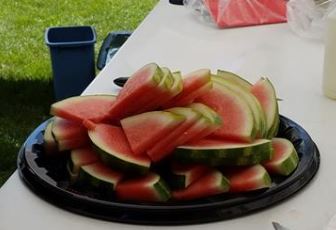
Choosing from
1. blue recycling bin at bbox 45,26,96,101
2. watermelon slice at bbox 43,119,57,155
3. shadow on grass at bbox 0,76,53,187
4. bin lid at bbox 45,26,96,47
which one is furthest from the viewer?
shadow on grass at bbox 0,76,53,187

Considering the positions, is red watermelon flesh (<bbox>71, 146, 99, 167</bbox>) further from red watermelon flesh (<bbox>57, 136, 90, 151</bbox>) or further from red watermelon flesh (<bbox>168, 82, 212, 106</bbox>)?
red watermelon flesh (<bbox>168, 82, 212, 106</bbox>)

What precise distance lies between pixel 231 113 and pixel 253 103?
47 millimetres

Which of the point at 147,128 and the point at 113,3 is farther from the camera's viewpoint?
the point at 113,3

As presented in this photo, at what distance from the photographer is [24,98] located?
10.7ft

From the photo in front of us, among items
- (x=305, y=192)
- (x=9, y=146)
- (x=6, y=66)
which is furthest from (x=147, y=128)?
(x=6, y=66)

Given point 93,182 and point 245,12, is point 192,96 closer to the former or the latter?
point 93,182

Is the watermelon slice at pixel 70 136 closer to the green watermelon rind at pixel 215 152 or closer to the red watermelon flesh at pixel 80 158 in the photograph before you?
the red watermelon flesh at pixel 80 158

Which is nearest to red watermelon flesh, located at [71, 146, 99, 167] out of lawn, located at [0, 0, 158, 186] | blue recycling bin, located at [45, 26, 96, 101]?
blue recycling bin, located at [45, 26, 96, 101]

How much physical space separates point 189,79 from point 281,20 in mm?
827

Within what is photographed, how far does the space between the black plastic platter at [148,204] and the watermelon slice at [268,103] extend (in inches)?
2.4

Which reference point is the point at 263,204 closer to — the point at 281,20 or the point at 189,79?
the point at 189,79

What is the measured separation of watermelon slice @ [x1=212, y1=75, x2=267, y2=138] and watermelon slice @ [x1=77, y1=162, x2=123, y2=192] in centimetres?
19

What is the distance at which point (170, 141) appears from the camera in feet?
2.86

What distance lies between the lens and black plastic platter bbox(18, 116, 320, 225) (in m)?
0.83
